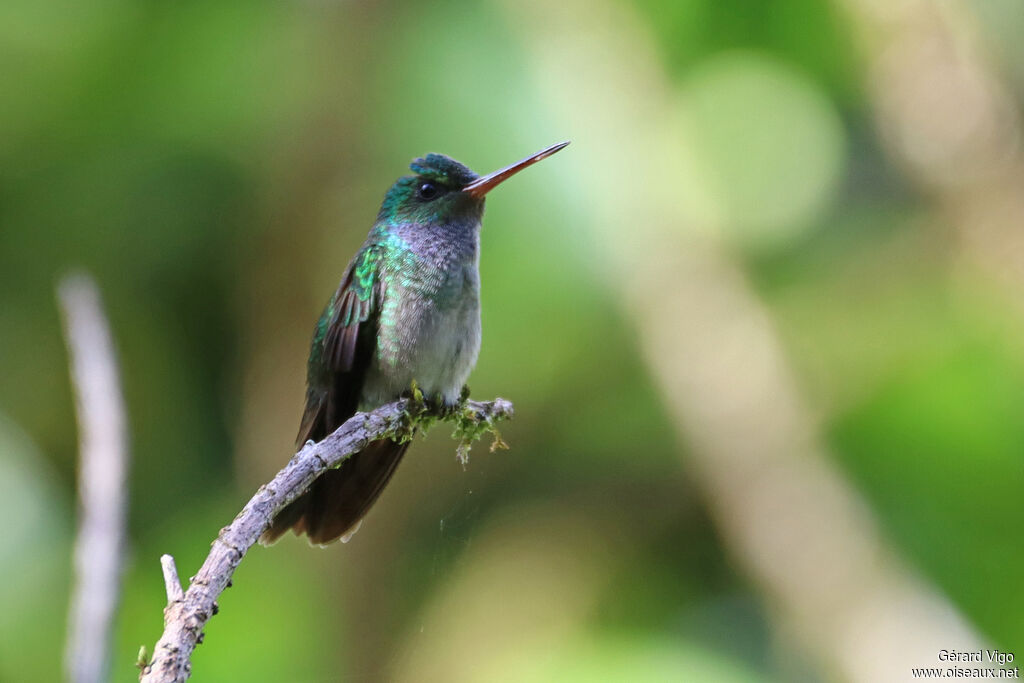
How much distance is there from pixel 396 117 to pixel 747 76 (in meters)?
2.04

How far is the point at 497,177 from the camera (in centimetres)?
291

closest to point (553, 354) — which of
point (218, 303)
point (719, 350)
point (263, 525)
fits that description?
point (719, 350)

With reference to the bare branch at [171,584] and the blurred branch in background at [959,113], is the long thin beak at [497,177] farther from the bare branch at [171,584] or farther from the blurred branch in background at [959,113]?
the blurred branch in background at [959,113]

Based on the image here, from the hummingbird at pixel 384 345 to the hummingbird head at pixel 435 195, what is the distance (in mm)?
23

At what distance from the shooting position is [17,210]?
6.38 meters

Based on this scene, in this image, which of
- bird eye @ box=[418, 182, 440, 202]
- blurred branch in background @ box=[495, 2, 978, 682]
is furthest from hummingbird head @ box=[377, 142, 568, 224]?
blurred branch in background @ box=[495, 2, 978, 682]

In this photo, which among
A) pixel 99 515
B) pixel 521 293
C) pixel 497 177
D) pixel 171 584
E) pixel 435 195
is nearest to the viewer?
pixel 171 584

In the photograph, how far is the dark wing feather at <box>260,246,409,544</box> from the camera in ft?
9.07

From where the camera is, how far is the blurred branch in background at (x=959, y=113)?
203 inches

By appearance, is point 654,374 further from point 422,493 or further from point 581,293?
point 422,493

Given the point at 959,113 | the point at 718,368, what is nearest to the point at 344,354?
the point at 718,368

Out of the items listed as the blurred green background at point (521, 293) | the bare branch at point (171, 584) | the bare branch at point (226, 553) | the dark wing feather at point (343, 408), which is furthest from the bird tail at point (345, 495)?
the blurred green background at point (521, 293)

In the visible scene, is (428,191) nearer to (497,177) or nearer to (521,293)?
(497,177)

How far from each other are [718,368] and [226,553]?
4035mm
